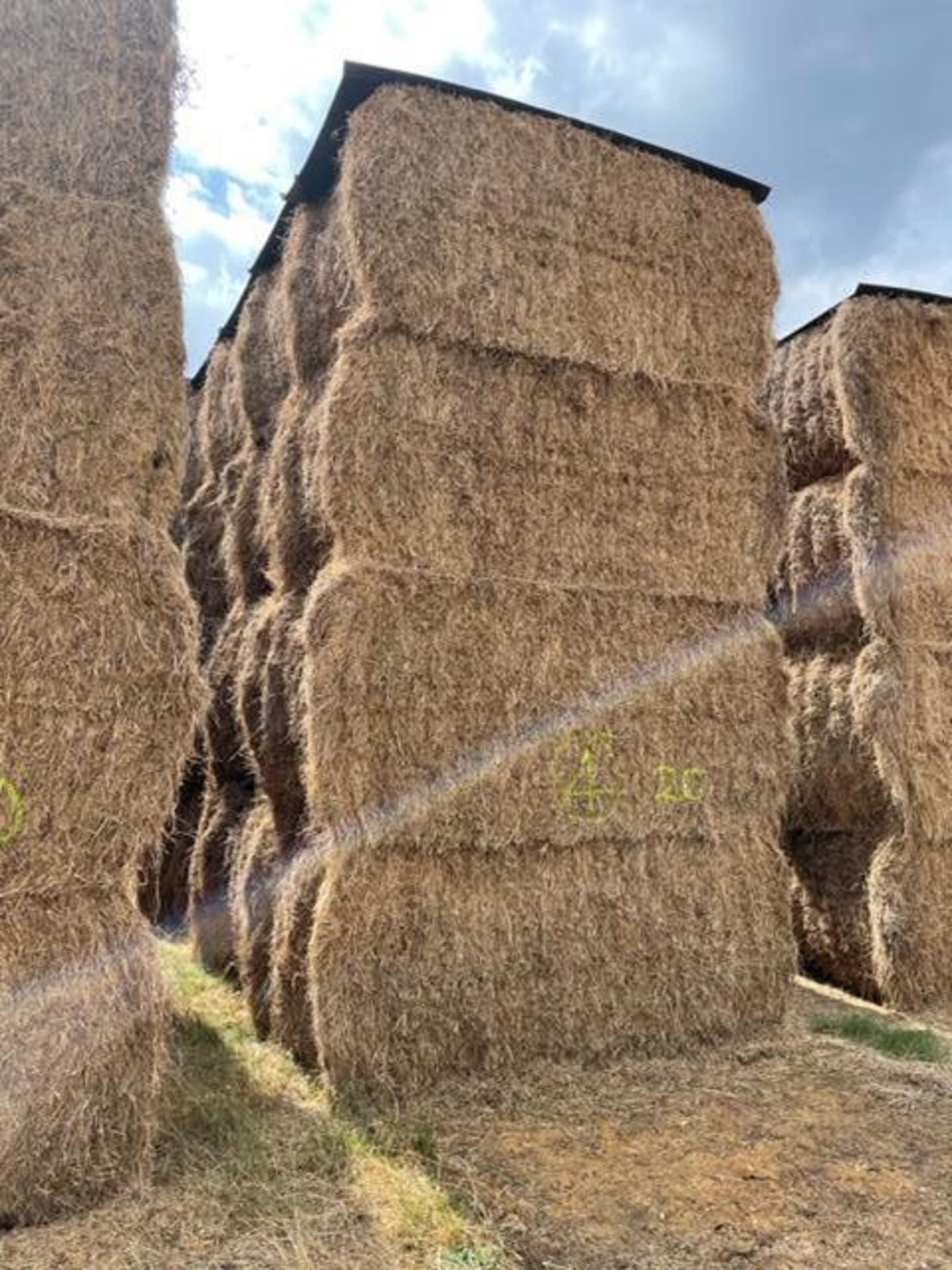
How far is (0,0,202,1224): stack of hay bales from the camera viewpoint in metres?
3.69

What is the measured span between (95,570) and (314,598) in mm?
1234

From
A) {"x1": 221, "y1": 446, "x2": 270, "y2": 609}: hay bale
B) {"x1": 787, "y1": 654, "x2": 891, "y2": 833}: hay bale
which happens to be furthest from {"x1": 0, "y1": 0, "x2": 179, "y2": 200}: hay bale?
{"x1": 787, "y1": 654, "x2": 891, "y2": 833}: hay bale

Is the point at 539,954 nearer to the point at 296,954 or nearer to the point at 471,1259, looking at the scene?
the point at 296,954

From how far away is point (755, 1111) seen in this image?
475 cm

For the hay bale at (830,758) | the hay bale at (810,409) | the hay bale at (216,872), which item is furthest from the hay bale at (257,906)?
the hay bale at (810,409)

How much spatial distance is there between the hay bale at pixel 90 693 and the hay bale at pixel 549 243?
204 centimetres

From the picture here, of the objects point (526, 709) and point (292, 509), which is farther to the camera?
point (292, 509)

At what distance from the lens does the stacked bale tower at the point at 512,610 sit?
16.2 ft

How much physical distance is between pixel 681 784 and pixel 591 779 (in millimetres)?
562

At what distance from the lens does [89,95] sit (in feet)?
13.1

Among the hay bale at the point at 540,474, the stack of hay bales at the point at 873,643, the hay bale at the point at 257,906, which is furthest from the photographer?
the stack of hay bales at the point at 873,643

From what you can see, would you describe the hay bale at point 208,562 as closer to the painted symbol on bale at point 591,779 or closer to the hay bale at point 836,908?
the painted symbol on bale at point 591,779

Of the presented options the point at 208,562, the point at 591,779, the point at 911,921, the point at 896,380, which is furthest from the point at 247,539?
the point at 911,921

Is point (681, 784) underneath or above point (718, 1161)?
above
